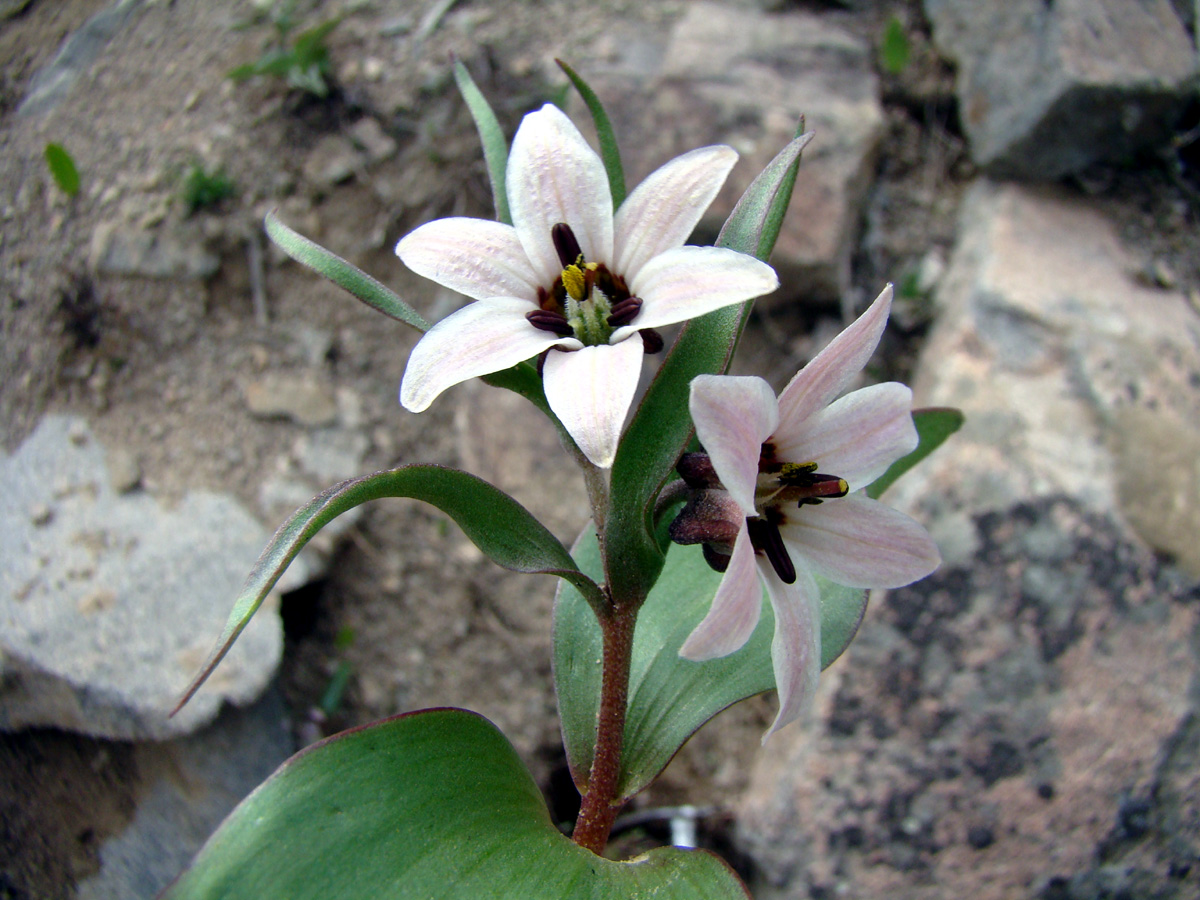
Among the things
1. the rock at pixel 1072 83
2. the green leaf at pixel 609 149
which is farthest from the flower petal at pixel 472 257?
the rock at pixel 1072 83

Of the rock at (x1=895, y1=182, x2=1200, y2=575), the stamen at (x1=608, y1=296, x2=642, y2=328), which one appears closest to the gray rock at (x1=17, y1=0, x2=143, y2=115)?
the stamen at (x1=608, y1=296, x2=642, y2=328)

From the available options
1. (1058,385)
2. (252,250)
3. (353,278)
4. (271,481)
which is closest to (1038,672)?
(1058,385)

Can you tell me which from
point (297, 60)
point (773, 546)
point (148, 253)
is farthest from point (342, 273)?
point (297, 60)

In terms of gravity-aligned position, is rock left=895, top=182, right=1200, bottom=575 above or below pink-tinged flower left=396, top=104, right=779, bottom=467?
below

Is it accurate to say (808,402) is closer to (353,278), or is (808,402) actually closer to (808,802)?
(353,278)

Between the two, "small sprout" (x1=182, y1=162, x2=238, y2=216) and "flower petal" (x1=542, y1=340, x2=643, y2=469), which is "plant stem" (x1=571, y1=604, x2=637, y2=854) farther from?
"small sprout" (x1=182, y1=162, x2=238, y2=216)

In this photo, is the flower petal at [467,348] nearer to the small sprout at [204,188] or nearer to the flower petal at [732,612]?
the flower petal at [732,612]

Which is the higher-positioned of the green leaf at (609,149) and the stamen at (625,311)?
the green leaf at (609,149)

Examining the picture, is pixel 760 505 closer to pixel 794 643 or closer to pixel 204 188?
pixel 794 643
